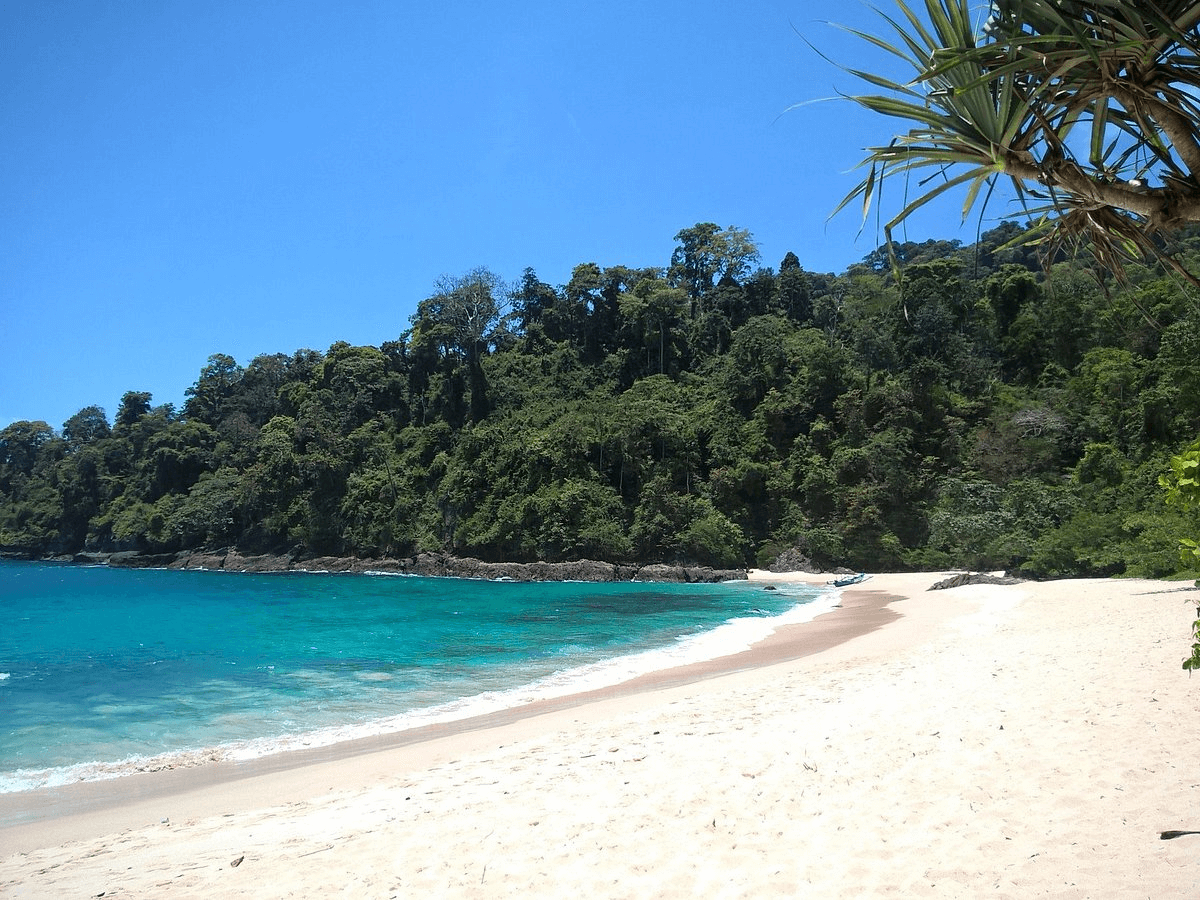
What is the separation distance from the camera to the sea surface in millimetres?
9328

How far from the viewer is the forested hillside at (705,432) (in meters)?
28.2

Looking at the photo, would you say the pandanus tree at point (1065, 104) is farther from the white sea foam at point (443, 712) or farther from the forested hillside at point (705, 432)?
the forested hillside at point (705, 432)

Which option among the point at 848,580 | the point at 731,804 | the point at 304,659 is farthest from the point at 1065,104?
the point at 848,580

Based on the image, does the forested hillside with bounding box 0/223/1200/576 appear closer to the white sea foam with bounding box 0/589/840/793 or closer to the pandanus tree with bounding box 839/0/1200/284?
the white sea foam with bounding box 0/589/840/793

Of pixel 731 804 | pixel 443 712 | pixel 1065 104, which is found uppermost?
pixel 1065 104

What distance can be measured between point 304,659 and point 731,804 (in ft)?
44.6

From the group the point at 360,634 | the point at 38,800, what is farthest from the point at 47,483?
the point at 38,800

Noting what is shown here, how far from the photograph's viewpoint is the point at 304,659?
51.2ft

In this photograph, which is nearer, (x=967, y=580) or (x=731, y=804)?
(x=731, y=804)

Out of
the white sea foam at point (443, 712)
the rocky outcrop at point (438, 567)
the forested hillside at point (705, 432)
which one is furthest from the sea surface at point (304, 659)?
the forested hillside at point (705, 432)

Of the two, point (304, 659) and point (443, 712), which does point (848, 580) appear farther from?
point (443, 712)

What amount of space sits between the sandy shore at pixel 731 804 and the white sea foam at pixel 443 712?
22.9 inches

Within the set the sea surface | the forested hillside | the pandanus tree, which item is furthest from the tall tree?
the pandanus tree

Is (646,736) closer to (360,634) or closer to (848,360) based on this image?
(360,634)
